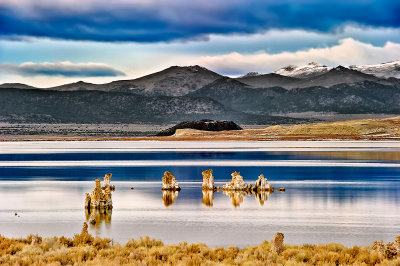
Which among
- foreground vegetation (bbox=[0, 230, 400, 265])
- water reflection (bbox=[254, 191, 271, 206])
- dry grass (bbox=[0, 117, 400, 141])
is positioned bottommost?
foreground vegetation (bbox=[0, 230, 400, 265])

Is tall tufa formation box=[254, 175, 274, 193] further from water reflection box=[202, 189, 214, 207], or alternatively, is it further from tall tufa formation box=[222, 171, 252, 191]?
water reflection box=[202, 189, 214, 207]

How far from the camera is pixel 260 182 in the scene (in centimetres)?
3794

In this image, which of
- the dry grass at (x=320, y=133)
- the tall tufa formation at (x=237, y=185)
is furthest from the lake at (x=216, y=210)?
the dry grass at (x=320, y=133)

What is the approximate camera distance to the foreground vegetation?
17.1 meters

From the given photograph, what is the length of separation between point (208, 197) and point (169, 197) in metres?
2.07

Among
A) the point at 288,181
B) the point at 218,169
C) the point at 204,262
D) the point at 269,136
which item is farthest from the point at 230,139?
the point at 204,262

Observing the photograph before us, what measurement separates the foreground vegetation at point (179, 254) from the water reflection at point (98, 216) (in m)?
5.66

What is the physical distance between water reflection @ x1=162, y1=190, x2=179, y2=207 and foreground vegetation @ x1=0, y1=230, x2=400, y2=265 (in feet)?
40.5

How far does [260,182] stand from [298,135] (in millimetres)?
128488

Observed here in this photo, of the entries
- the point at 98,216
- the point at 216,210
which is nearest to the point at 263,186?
the point at 216,210

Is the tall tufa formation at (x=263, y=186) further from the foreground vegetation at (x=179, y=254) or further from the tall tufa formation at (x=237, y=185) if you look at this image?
the foreground vegetation at (x=179, y=254)

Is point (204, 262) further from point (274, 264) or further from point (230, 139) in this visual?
point (230, 139)

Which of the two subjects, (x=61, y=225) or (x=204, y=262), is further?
(x=61, y=225)

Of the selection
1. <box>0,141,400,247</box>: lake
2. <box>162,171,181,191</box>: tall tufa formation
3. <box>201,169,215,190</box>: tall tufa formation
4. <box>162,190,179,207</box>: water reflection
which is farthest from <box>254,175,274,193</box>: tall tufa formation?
<box>162,190,179,207</box>: water reflection
